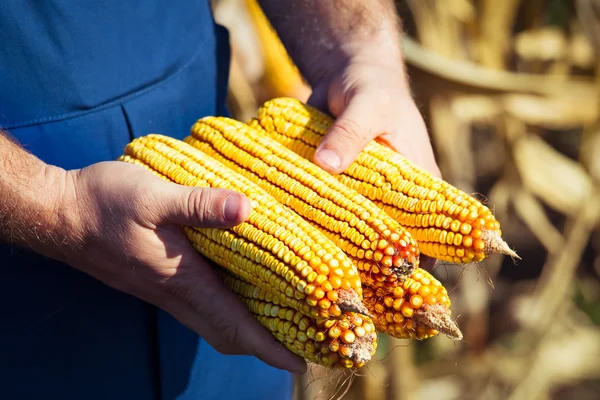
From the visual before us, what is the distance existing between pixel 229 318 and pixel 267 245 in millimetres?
259

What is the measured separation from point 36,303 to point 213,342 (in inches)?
22.3

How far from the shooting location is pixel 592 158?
5.29 metres

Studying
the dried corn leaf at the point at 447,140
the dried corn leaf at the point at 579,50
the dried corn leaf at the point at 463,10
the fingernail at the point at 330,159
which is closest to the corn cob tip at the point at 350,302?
the fingernail at the point at 330,159

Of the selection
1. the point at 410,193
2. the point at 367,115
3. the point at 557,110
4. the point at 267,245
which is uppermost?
the point at 557,110

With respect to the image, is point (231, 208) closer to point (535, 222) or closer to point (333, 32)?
point (333, 32)

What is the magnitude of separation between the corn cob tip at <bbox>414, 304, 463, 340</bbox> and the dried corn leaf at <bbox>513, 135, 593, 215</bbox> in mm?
3953

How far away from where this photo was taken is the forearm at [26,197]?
1708 mm

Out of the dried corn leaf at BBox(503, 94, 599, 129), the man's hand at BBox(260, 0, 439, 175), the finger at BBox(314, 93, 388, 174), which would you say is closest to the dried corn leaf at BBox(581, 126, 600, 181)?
the dried corn leaf at BBox(503, 94, 599, 129)

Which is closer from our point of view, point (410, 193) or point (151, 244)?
point (151, 244)

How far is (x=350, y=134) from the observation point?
1.92 meters

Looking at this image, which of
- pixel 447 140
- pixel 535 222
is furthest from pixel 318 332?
pixel 535 222

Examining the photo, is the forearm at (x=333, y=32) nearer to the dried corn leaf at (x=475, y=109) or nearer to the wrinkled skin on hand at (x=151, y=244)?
the wrinkled skin on hand at (x=151, y=244)

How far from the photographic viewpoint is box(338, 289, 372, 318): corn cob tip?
1442 mm

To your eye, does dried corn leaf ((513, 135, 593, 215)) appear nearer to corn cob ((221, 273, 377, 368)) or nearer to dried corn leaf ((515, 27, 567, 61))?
dried corn leaf ((515, 27, 567, 61))
